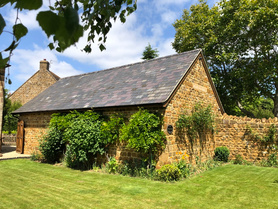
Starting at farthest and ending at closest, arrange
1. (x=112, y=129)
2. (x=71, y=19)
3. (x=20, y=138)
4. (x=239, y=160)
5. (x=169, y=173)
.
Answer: (x=20, y=138)
(x=239, y=160)
(x=112, y=129)
(x=169, y=173)
(x=71, y=19)

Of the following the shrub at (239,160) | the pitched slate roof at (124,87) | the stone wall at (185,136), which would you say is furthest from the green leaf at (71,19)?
the shrub at (239,160)

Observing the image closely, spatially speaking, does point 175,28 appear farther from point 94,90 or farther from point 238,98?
point 94,90

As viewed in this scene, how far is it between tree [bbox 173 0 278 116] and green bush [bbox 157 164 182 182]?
1367cm

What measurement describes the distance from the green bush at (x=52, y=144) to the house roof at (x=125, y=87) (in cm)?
153

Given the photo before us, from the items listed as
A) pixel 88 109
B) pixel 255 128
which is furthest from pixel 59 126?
pixel 255 128

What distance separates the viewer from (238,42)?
19.6 meters

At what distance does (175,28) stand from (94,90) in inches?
594

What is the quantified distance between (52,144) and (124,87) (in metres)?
5.11

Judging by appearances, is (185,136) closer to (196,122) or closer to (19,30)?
(196,122)

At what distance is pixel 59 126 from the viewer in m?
11.9

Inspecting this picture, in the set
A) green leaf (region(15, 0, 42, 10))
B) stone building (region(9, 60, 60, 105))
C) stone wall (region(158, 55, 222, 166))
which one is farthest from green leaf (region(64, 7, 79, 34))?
stone building (region(9, 60, 60, 105))

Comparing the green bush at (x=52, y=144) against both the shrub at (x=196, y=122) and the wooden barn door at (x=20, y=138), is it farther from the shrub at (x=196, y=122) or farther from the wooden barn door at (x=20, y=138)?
the shrub at (x=196, y=122)

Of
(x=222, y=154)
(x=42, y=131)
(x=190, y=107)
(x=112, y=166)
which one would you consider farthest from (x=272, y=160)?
(x=42, y=131)

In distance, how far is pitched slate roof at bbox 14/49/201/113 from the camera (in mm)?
9843
